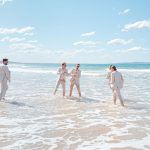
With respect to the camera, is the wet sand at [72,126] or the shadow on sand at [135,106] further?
the shadow on sand at [135,106]

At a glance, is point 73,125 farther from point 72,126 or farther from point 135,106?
point 135,106

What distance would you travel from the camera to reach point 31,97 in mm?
15977

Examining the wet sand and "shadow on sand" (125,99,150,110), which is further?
"shadow on sand" (125,99,150,110)

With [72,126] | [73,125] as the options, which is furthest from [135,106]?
[72,126]

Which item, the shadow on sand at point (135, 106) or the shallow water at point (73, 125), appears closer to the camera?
the shallow water at point (73, 125)

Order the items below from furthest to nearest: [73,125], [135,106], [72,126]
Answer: [135,106], [73,125], [72,126]

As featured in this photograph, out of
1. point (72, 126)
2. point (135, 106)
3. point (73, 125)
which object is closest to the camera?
point (72, 126)

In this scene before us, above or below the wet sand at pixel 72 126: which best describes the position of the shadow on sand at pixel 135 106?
above

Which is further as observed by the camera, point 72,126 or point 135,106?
point 135,106

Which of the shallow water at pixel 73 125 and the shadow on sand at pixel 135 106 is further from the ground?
the shadow on sand at pixel 135 106

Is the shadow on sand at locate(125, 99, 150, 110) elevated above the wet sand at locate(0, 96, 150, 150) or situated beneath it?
elevated above

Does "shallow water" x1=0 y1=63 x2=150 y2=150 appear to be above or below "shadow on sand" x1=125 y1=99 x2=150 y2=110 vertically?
below

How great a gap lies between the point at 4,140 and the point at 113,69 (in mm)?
7323

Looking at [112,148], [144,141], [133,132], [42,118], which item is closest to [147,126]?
[133,132]
